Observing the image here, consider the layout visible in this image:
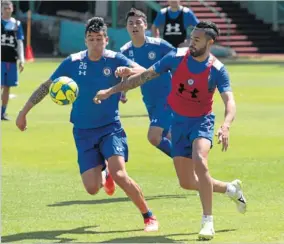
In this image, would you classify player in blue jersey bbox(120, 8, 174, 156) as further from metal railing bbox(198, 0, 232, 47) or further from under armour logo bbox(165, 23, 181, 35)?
metal railing bbox(198, 0, 232, 47)

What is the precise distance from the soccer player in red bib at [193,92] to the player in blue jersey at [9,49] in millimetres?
11615

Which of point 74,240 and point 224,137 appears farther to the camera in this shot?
point 74,240

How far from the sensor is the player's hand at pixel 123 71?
34.9 ft

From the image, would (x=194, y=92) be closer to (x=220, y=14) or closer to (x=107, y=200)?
(x=107, y=200)

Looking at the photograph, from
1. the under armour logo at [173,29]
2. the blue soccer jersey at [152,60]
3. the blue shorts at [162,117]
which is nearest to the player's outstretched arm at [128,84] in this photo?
the blue shorts at [162,117]

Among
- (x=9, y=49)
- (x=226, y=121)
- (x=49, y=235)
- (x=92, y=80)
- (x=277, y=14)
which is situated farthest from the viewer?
(x=277, y=14)

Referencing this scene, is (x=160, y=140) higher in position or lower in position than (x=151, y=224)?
higher

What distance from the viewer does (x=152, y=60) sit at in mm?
13977

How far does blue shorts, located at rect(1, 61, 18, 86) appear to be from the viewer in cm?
2206

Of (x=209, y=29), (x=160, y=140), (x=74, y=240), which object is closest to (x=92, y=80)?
(x=209, y=29)

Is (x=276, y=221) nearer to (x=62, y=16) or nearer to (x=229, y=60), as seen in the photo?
(x=229, y=60)

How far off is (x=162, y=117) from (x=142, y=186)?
38.4 inches

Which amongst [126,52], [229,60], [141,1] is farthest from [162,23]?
[141,1]

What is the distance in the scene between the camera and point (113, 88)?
10.6m
